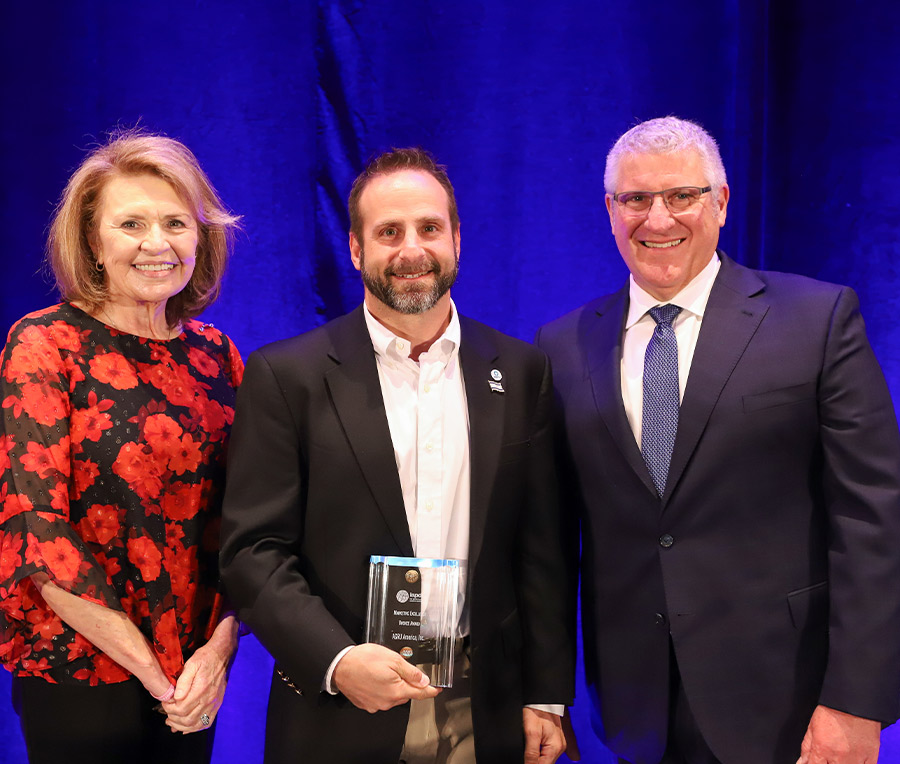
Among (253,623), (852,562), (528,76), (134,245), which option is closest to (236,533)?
(253,623)

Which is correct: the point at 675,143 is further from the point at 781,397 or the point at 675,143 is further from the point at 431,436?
the point at 431,436

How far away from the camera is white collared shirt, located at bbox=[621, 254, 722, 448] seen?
1.99 metres

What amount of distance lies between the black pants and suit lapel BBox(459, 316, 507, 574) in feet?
2.51

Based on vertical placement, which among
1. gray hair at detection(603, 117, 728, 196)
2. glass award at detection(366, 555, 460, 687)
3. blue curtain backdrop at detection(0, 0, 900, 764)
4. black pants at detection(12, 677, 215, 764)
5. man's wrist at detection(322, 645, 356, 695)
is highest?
blue curtain backdrop at detection(0, 0, 900, 764)

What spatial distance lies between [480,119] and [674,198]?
41.2 inches

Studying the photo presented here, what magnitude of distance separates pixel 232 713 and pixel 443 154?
6.63 feet

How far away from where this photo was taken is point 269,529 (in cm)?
185

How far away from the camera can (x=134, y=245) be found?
79.7 inches

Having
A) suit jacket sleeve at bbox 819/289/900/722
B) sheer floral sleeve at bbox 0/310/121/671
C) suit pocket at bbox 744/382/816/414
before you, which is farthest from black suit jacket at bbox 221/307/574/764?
suit jacket sleeve at bbox 819/289/900/722

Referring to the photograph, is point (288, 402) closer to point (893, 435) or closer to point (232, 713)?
point (893, 435)

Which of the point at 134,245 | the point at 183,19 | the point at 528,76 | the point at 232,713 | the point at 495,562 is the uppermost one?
the point at 183,19

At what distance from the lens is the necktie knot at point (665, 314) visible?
79.7 inches

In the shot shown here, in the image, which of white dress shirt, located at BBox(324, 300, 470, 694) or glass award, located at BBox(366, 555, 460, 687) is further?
white dress shirt, located at BBox(324, 300, 470, 694)

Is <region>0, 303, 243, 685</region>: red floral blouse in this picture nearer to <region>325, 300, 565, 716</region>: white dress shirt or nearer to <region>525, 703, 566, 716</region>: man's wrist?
<region>325, 300, 565, 716</region>: white dress shirt
